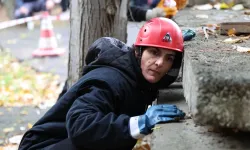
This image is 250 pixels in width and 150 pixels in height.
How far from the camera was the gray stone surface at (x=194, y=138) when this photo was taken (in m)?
2.30

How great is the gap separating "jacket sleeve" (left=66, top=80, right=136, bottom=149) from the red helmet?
48 cm

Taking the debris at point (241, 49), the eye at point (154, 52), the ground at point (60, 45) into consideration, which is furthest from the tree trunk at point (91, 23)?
the debris at point (241, 49)

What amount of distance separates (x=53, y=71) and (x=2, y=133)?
4039 millimetres

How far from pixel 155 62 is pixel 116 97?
1.14ft

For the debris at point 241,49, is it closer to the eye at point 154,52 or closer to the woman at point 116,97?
the woman at point 116,97

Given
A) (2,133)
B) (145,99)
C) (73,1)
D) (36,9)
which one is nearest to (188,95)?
(145,99)

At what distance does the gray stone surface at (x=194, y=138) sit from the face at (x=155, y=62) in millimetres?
404

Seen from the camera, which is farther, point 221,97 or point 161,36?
point 161,36

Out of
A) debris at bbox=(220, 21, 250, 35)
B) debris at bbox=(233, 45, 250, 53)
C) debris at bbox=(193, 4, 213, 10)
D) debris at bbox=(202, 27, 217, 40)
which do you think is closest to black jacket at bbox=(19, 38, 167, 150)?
debris at bbox=(233, 45, 250, 53)

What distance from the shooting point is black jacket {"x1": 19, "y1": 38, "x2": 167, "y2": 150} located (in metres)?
2.58

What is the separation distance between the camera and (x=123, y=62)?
2.99 meters

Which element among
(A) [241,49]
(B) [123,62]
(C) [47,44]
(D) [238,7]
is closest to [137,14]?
(D) [238,7]

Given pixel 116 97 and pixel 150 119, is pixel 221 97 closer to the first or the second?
pixel 150 119

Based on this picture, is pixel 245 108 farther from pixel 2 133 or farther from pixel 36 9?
pixel 36 9
